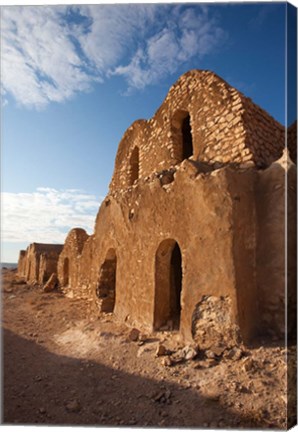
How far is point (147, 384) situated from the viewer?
3.52 meters

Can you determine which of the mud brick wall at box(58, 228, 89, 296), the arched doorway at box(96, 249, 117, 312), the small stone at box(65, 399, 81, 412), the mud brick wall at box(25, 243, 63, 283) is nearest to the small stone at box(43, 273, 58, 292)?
the mud brick wall at box(58, 228, 89, 296)

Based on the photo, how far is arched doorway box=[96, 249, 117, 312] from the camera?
7297 millimetres

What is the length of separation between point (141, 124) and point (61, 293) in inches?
282

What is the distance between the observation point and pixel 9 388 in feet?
11.9

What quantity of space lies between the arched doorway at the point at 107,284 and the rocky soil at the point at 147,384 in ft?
7.16

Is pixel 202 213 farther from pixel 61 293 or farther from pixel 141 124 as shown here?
pixel 61 293

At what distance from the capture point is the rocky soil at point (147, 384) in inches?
113

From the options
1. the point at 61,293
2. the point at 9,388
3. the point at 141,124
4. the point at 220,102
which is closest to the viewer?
the point at 9,388

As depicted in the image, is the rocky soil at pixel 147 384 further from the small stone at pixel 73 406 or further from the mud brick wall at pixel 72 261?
the mud brick wall at pixel 72 261

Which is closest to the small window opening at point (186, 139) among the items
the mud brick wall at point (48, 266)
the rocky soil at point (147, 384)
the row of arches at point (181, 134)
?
the row of arches at point (181, 134)

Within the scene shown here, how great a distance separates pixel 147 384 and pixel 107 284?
4223mm

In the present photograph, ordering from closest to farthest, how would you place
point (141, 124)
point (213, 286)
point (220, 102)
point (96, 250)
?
point (213, 286) → point (220, 102) → point (96, 250) → point (141, 124)

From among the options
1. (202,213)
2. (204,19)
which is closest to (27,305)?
(202,213)

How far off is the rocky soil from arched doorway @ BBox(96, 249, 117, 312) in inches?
86.0
